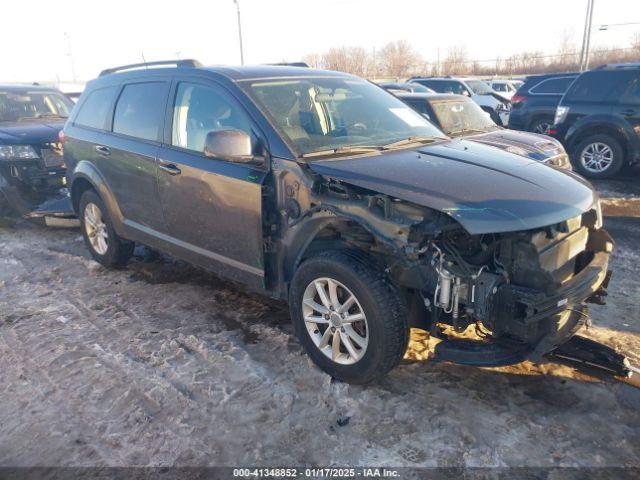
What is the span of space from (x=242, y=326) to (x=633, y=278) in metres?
3.59

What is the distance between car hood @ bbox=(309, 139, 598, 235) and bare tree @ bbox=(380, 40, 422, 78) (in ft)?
180

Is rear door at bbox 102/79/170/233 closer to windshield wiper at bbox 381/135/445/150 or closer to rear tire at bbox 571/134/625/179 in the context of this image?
windshield wiper at bbox 381/135/445/150

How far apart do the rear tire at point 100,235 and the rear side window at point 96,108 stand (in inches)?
28.2

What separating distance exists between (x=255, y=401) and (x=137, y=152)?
250 cm

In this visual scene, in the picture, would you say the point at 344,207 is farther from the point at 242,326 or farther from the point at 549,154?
the point at 549,154

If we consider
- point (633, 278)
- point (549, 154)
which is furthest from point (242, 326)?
point (549, 154)

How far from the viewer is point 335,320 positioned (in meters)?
3.26

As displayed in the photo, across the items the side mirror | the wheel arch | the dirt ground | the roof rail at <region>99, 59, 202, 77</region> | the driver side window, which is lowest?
the dirt ground

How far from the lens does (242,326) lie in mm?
4125

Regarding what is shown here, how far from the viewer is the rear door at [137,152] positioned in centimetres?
439

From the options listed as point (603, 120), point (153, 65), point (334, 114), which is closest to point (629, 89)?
point (603, 120)

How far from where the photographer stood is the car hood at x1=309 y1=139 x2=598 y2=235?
8.90 ft

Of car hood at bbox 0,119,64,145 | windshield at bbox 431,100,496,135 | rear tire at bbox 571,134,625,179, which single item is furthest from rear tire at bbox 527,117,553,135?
car hood at bbox 0,119,64,145

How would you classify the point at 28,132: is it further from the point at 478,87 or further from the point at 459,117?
the point at 478,87
